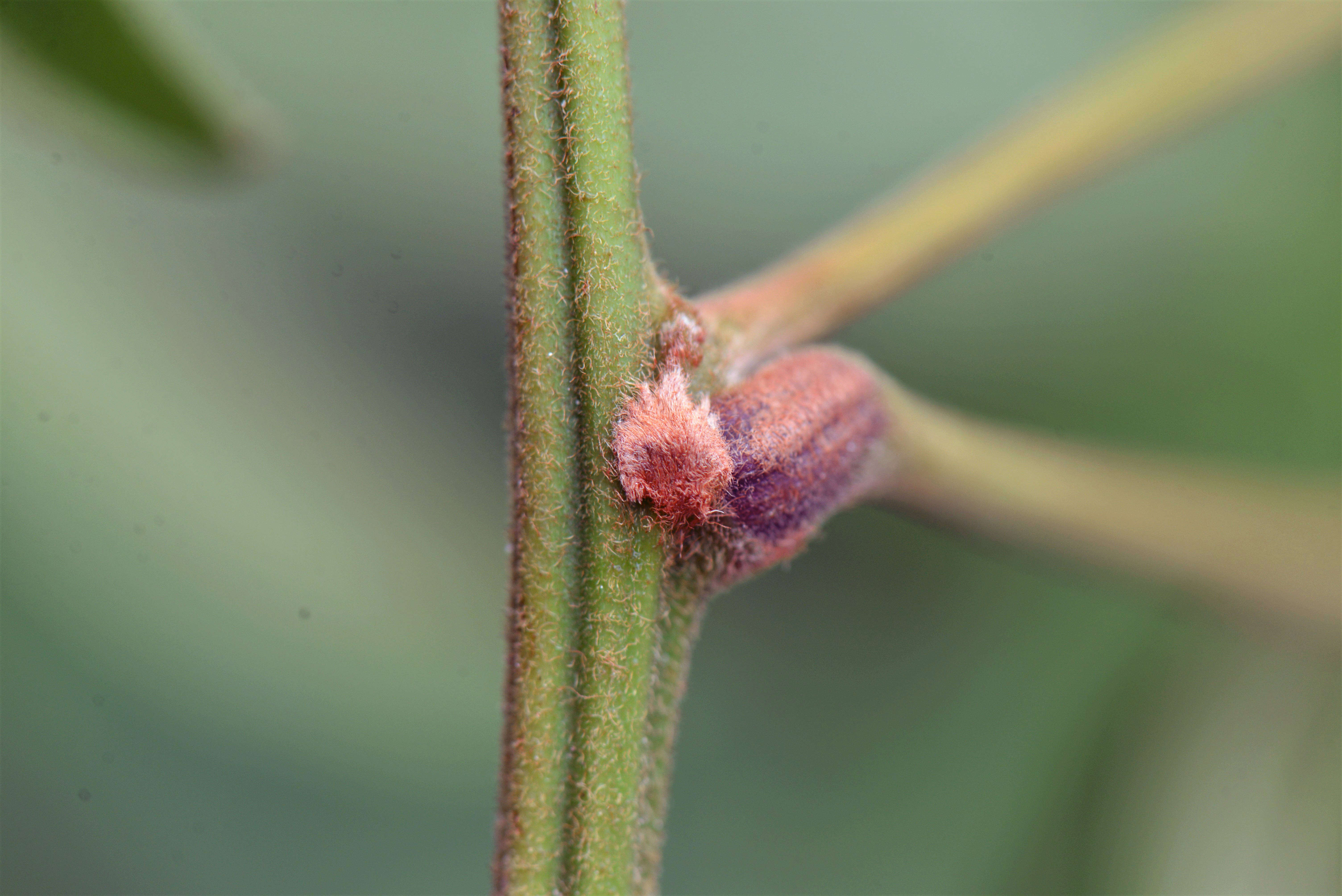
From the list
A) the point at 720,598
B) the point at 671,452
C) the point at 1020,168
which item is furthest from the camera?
the point at 720,598

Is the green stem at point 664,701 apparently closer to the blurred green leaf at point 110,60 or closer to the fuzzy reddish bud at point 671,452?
the fuzzy reddish bud at point 671,452

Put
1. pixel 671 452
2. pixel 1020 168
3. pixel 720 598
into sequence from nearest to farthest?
pixel 671 452 < pixel 1020 168 < pixel 720 598

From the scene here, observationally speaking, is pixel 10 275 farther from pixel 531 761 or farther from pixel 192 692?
pixel 531 761

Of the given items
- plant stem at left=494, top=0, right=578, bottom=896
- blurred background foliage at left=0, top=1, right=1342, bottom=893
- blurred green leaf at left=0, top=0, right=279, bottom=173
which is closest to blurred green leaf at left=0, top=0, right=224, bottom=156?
blurred green leaf at left=0, top=0, right=279, bottom=173

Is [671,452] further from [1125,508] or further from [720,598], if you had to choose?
[720,598]

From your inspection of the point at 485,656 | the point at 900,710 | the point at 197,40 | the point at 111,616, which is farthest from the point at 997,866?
the point at 197,40

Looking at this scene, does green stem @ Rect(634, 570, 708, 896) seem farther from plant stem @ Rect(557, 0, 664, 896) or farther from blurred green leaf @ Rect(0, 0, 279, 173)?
blurred green leaf @ Rect(0, 0, 279, 173)

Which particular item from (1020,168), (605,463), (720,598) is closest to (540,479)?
(605,463)
